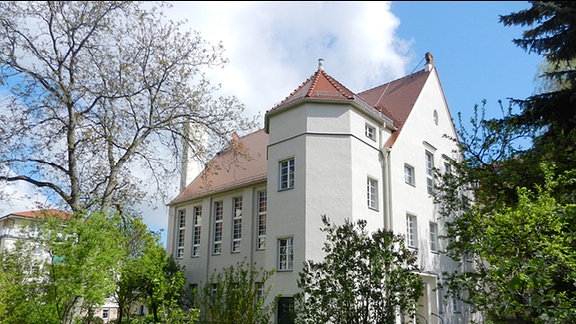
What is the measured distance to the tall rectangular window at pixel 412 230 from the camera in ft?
71.7

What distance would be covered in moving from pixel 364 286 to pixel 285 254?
8.86m

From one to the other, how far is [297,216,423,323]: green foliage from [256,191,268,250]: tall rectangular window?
12.9 metres

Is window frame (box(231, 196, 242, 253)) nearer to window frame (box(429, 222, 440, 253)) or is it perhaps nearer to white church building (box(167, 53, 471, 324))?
white church building (box(167, 53, 471, 324))

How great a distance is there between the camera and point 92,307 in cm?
1330

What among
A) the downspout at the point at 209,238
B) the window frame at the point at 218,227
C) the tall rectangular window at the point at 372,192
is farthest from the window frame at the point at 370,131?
the downspout at the point at 209,238

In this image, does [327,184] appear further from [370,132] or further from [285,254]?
[370,132]

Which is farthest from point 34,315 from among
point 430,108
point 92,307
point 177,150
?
point 430,108

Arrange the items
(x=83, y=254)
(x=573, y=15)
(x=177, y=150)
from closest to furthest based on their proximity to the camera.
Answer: (x=83, y=254), (x=573, y=15), (x=177, y=150)

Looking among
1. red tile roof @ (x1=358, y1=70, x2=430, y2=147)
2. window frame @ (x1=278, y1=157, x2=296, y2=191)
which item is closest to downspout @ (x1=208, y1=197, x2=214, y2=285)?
window frame @ (x1=278, y1=157, x2=296, y2=191)

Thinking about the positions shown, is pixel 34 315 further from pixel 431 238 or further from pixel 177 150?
pixel 431 238

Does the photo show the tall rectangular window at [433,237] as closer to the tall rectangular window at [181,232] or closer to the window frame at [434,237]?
the window frame at [434,237]

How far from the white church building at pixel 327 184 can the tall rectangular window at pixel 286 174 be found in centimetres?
4

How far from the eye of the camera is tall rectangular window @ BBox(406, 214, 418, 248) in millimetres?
21847

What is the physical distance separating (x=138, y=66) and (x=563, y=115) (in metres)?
14.4
